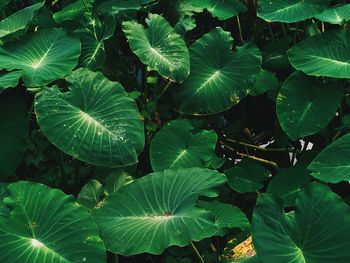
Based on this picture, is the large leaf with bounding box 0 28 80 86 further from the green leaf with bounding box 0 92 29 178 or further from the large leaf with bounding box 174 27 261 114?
the large leaf with bounding box 174 27 261 114

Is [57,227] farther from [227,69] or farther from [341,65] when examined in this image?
[341,65]

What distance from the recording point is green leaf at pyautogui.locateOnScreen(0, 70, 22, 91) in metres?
2.24

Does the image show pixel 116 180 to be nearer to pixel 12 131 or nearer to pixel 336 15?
pixel 12 131

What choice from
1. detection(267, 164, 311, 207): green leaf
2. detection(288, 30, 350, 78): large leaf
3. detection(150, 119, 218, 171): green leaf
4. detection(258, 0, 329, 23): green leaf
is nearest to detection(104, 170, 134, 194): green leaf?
detection(150, 119, 218, 171): green leaf

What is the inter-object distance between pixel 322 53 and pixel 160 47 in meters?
0.73

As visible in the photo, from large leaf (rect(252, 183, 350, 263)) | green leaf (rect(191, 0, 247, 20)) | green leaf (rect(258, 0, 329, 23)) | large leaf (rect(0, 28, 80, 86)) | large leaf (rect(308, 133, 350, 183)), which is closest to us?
large leaf (rect(252, 183, 350, 263))

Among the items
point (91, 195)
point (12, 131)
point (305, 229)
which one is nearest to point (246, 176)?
point (91, 195)

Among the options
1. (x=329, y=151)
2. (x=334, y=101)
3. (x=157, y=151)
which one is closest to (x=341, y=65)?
(x=334, y=101)

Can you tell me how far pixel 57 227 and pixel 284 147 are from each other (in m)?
1.46

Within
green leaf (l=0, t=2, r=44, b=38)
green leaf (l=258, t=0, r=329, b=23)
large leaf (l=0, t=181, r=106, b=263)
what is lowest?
large leaf (l=0, t=181, r=106, b=263)

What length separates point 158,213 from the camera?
1.92 metres

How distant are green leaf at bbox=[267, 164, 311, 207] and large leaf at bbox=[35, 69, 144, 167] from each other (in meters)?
0.63

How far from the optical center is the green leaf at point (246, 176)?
2.51m

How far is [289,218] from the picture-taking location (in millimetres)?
1767
